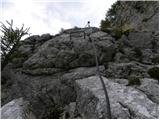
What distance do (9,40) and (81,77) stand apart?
23.3ft

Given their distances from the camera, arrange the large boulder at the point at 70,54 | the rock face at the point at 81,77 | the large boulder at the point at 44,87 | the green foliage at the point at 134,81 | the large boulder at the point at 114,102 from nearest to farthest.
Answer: the large boulder at the point at 114,102
the rock face at the point at 81,77
the green foliage at the point at 134,81
the large boulder at the point at 44,87
the large boulder at the point at 70,54

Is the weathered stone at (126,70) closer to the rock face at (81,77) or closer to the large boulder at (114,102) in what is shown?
the rock face at (81,77)

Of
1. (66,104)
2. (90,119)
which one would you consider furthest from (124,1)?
(90,119)

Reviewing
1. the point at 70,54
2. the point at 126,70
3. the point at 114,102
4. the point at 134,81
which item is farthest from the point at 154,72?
the point at 70,54

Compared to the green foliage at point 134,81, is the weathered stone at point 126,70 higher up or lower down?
higher up

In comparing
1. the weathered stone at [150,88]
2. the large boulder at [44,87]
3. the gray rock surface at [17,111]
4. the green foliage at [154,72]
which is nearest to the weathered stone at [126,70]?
the green foliage at [154,72]

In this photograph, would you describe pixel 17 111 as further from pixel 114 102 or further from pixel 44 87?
pixel 114 102

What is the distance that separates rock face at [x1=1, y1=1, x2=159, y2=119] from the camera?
12305 millimetres

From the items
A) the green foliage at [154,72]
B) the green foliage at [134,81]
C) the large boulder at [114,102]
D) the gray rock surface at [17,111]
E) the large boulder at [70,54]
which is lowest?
the gray rock surface at [17,111]

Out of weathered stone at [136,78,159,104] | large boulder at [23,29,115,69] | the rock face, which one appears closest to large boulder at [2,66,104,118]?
the rock face

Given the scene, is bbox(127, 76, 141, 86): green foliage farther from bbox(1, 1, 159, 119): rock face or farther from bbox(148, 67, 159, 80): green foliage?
bbox(148, 67, 159, 80): green foliage

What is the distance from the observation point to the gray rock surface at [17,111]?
13.6 metres

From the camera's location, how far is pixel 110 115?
10828 millimetres

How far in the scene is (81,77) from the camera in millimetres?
16016
